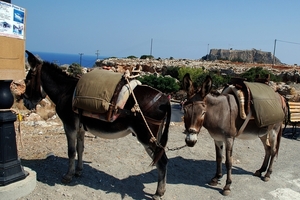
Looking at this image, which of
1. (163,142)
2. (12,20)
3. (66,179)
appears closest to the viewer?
(12,20)

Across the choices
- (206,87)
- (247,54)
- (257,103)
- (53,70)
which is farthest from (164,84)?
(247,54)

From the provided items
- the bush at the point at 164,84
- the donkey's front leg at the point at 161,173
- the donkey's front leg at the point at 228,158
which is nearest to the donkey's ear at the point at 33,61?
the donkey's front leg at the point at 161,173

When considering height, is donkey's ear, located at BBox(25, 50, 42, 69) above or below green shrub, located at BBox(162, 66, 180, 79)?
above

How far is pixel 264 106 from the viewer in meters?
5.54

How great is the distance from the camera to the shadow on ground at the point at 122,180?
4.99 metres

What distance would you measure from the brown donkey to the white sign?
8.88ft

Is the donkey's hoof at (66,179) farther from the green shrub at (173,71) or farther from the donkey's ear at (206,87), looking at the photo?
the green shrub at (173,71)

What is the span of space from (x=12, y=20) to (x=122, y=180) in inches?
133

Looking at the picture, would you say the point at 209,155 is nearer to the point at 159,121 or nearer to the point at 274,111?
the point at 274,111

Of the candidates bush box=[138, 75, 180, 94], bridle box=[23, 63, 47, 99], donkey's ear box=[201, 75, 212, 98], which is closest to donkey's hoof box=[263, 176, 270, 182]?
donkey's ear box=[201, 75, 212, 98]

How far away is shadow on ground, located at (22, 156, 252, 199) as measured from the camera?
4992 mm

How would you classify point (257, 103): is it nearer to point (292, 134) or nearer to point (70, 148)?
point (70, 148)

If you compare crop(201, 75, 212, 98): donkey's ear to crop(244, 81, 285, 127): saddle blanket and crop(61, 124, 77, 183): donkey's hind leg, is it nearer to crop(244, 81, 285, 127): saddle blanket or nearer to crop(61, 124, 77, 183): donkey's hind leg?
crop(244, 81, 285, 127): saddle blanket

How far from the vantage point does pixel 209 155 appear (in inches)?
297
